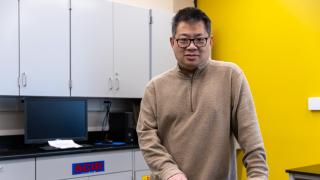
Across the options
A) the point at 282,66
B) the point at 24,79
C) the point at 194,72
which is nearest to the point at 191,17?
the point at 194,72

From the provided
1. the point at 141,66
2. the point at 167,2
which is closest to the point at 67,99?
the point at 141,66

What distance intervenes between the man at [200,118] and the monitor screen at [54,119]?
5.85ft

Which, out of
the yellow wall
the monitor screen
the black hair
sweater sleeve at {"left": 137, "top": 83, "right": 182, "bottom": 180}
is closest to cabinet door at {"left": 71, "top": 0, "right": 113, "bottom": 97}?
the monitor screen

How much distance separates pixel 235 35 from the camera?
3.81m

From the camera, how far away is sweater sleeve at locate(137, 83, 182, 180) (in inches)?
50.3

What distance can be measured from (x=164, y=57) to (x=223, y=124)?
244 cm

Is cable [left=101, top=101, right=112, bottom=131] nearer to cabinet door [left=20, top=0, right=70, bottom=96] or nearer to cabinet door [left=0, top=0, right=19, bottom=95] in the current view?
cabinet door [left=20, top=0, right=70, bottom=96]

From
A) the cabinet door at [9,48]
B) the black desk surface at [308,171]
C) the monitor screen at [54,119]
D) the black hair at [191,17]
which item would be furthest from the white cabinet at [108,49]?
the black hair at [191,17]

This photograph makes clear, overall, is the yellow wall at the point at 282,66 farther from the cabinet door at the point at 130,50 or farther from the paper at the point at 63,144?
the paper at the point at 63,144

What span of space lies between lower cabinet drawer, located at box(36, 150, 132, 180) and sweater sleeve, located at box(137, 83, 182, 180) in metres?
1.48

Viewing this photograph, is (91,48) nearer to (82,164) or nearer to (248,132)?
(82,164)

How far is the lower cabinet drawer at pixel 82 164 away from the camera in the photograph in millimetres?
2674

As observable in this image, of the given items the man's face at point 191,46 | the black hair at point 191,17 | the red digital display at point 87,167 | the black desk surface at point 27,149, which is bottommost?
the red digital display at point 87,167

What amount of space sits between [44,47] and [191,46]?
6.45 ft
